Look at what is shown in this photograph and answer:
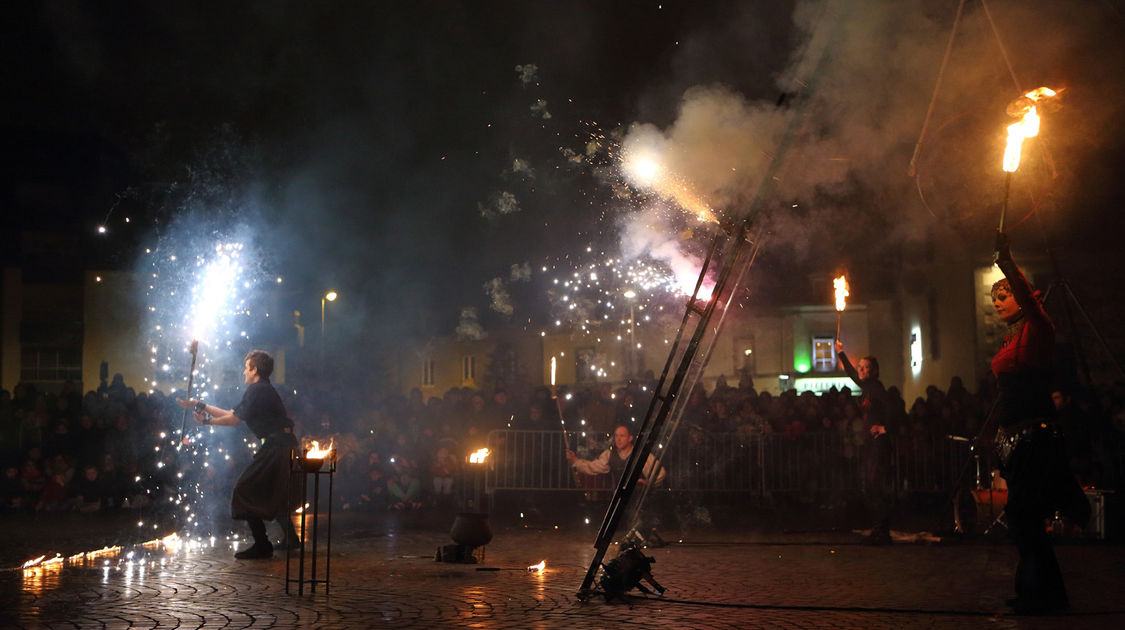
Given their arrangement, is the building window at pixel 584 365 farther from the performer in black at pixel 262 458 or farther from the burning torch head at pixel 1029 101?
the burning torch head at pixel 1029 101

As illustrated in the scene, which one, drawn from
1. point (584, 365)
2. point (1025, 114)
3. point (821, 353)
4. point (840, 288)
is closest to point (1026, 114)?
point (1025, 114)

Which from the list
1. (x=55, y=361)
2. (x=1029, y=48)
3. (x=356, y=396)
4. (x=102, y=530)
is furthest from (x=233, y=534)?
(x=55, y=361)

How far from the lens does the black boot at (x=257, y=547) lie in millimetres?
8375

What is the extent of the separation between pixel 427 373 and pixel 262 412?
40285 millimetres

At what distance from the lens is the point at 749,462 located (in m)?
13.5

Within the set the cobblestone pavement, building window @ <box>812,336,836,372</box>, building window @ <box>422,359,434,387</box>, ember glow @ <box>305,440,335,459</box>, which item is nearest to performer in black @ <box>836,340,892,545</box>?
the cobblestone pavement

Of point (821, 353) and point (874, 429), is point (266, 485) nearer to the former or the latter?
point (874, 429)

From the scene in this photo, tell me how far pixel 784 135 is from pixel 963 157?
11310mm

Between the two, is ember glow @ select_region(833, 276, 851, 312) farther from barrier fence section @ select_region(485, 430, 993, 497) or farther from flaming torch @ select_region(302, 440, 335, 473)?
flaming torch @ select_region(302, 440, 335, 473)

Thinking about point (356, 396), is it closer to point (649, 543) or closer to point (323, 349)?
point (649, 543)

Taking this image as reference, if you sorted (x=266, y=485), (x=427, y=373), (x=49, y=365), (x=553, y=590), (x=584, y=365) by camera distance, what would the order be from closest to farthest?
(x=553, y=590) → (x=266, y=485) → (x=49, y=365) → (x=584, y=365) → (x=427, y=373)

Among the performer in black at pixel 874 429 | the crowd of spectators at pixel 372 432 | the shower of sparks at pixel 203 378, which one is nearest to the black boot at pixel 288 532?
the shower of sparks at pixel 203 378

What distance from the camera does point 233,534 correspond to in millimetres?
10625

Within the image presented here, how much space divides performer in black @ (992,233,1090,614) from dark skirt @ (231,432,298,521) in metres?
5.64
